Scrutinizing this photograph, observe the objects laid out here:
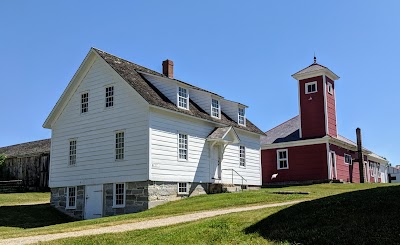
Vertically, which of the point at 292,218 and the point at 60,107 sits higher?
the point at 60,107

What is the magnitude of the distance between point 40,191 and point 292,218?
30.8 meters

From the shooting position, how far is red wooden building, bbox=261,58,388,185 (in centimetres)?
3562

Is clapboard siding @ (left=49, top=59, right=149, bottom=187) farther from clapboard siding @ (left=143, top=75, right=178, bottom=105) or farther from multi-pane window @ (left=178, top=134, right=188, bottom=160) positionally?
multi-pane window @ (left=178, top=134, right=188, bottom=160)

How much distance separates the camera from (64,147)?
27.5 m

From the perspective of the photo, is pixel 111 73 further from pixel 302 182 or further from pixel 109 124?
pixel 302 182

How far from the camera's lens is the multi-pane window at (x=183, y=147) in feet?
82.4

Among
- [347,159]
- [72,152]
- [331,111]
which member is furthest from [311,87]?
[72,152]

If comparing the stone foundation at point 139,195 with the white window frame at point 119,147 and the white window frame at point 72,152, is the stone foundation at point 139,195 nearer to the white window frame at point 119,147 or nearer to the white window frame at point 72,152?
the white window frame at point 119,147

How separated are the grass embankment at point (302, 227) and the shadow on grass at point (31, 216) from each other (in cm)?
1085

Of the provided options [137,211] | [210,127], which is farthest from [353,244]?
[210,127]

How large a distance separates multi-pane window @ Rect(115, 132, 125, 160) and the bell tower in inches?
700

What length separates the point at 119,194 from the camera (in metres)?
24.1

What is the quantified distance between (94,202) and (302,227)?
1633cm

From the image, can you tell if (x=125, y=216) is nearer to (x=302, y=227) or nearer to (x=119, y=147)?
(x=119, y=147)
